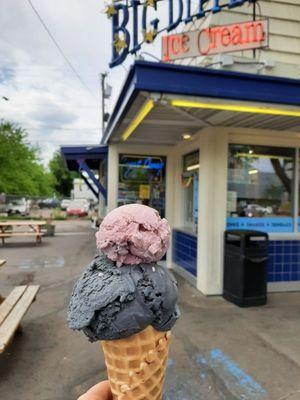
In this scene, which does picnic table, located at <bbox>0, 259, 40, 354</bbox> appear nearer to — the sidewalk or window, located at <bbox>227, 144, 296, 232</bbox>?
the sidewalk

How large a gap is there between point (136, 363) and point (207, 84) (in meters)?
3.20

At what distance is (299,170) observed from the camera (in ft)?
20.7

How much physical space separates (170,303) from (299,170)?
5.17m

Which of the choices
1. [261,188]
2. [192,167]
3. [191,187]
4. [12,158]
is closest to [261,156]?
[261,188]

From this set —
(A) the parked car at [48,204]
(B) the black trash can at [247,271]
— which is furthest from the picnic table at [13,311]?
(A) the parked car at [48,204]

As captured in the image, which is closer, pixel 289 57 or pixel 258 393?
pixel 258 393

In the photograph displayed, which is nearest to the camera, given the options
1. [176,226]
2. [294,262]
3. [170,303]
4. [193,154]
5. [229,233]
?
[170,303]

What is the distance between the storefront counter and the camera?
662 cm

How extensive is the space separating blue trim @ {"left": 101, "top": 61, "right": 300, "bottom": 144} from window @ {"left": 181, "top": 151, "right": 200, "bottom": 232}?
2.49 meters

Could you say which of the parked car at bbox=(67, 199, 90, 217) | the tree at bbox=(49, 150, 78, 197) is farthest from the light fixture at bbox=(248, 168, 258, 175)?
the tree at bbox=(49, 150, 78, 197)

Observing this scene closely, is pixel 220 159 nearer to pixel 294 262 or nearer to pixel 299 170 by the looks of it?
pixel 299 170

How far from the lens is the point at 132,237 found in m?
1.89

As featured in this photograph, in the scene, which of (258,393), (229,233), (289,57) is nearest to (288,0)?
(289,57)

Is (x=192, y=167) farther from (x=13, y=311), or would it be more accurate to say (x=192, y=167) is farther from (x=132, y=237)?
(x=132, y=237)
